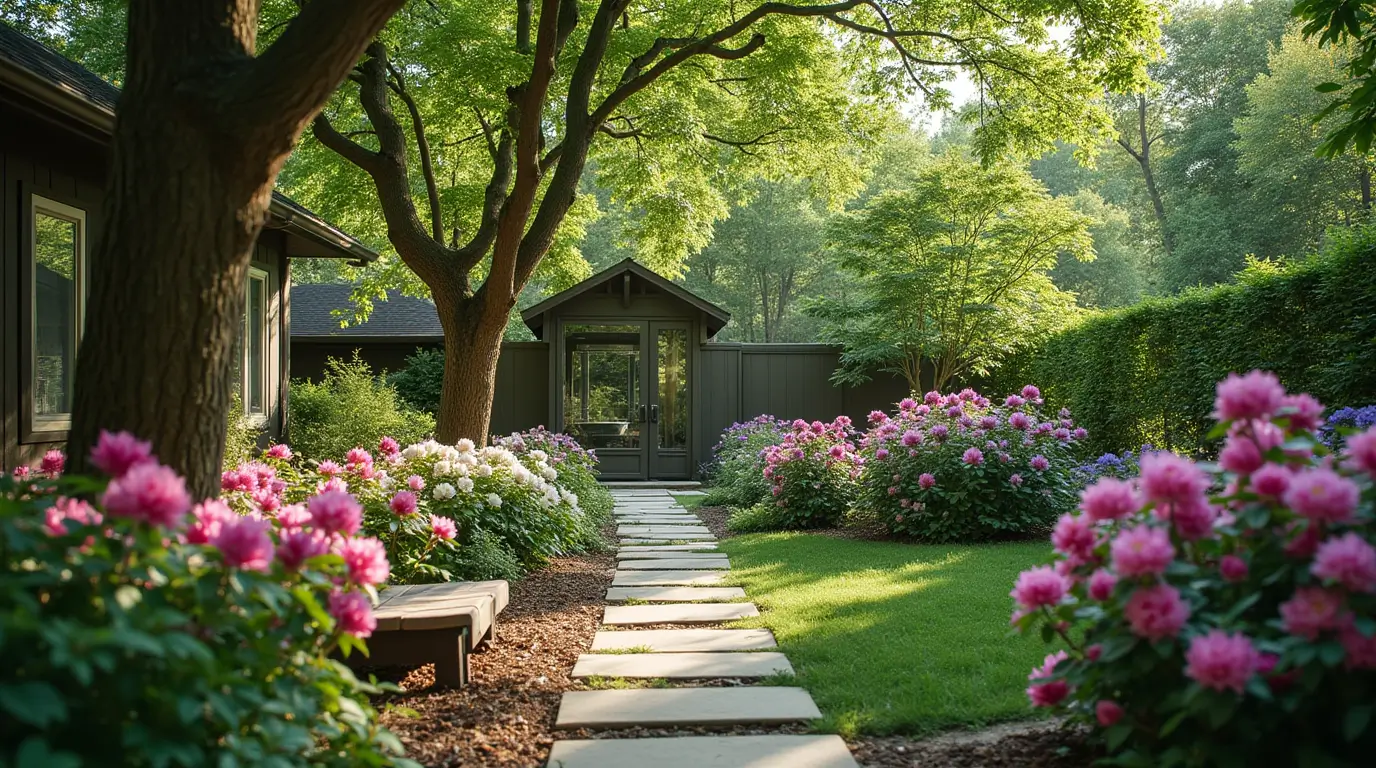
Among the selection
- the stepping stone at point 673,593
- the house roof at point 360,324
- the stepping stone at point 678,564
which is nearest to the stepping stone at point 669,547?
the stepping stone at point 678,564

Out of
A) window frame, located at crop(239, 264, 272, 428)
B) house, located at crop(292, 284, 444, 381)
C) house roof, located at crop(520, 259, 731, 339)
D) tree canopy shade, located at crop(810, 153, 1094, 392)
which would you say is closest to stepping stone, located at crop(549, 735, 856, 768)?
window frame, located at crop(239, 264, 272, 428)

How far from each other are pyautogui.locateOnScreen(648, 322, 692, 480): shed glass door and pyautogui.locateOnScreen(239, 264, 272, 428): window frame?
640 cm

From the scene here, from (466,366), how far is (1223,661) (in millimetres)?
7879

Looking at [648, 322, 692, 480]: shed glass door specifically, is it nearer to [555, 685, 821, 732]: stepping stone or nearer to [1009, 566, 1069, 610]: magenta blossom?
[555, 685, 821, 732]: stepping stone

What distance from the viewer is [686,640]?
4.75 m

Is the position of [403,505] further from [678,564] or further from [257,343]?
[257,343]

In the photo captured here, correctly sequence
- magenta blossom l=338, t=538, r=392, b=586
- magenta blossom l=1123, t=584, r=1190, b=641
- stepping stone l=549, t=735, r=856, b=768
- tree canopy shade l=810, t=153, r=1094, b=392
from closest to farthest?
magenta blossom l=1123, t=584, r=1190, b=641
magenta blossom l=338, t=538, r=392, b=586
stepping stone l=549, t=735, r=856, b=768
tree canopy shade l=810, t=153, r=1094, b=392

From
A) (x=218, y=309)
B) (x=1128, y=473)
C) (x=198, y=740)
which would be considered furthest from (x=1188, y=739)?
(x=1128, y=473)

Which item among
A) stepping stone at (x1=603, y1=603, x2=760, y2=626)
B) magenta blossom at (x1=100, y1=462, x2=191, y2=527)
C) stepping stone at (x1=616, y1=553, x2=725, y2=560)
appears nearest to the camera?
magenta blossom at (x1=100, y1=462, x2=191, y2=527)

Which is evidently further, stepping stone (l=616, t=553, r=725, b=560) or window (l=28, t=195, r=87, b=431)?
stepping stone (l=616, t=553, r=725, b=560)

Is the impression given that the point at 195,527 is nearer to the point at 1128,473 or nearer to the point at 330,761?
the point at 330,761

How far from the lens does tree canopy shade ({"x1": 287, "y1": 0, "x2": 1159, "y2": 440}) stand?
8797 millimetres

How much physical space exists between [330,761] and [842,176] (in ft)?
38.6

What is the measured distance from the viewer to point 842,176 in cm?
1295
